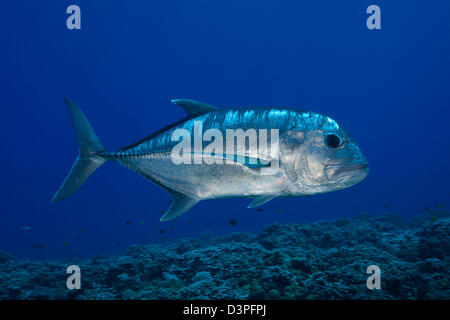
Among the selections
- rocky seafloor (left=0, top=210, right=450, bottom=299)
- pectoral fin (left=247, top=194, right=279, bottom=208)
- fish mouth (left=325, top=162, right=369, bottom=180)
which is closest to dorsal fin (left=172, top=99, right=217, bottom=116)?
pectoral fin (left=247, top=194, right=279, bottom=208)

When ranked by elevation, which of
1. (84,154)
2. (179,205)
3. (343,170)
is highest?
(84,154)

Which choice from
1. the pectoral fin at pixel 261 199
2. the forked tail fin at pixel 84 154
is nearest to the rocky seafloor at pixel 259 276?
the pectoral fin at pixel 261 199

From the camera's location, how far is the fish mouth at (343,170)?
7.57ft

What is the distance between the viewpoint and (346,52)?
97.8m

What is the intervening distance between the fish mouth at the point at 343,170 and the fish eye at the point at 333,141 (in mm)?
204

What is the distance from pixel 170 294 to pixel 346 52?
116 meters

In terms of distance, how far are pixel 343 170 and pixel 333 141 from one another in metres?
0.29

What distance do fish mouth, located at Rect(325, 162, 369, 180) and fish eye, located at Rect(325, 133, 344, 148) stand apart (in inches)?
8.0

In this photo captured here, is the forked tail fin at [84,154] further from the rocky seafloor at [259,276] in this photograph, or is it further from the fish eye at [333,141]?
the fish eye at [333,141]

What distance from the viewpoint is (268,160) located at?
2365 millimetres

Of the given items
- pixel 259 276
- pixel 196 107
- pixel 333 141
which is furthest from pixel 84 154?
pixel 333 141

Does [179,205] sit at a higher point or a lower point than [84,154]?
lower

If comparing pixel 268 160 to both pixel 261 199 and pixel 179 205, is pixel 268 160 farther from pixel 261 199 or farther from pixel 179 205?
pixel 179 205
